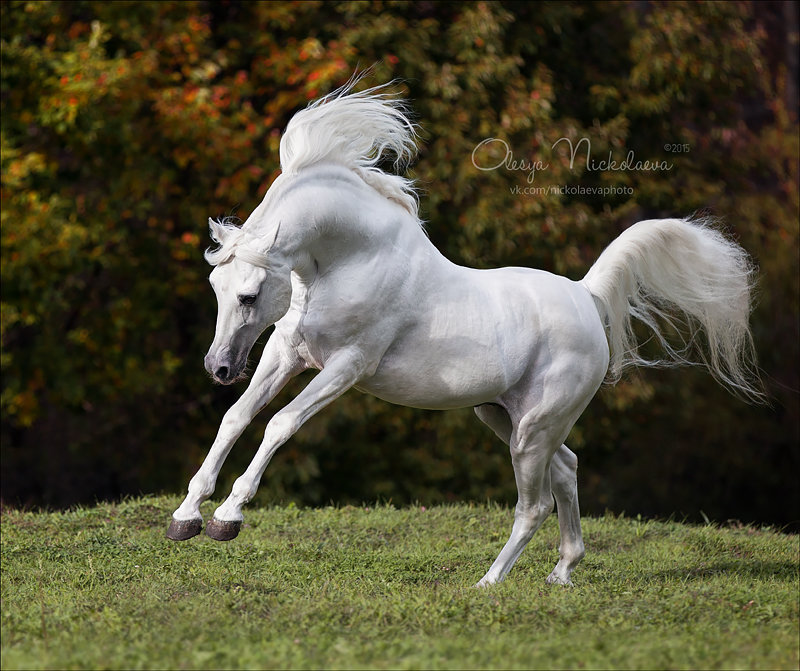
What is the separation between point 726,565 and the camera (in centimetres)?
696

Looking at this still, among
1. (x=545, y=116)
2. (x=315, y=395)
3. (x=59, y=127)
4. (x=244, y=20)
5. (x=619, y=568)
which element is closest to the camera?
(x=315, y=395)

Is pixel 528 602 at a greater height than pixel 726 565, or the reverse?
pixel 528 602

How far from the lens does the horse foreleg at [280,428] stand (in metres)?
4.89

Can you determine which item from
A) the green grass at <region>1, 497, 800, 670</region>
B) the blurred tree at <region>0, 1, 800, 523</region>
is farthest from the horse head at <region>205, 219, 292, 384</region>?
the blurred tree at <region>0, 1, 800, 523</region>

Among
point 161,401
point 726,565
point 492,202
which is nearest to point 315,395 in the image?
point 726,565

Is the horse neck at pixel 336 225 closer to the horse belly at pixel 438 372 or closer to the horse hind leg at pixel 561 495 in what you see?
the horse belly at pixel 438 372

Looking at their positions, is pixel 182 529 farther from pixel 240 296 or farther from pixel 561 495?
pixel 561 495

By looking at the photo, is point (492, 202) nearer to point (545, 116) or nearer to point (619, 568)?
point (545, 116)

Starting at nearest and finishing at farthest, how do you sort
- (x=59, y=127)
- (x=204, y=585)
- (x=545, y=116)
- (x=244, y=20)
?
(x=204, y=585) → (x=59, y=127) → (x=545, y=116) → (x=244, y=20)

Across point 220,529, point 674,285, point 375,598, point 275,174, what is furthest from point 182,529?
point 275,174

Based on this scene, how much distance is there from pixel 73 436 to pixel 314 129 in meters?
8.91

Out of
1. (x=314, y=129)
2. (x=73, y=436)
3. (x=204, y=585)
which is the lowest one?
(x=73, y=436)

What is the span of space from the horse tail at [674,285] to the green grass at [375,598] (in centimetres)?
128

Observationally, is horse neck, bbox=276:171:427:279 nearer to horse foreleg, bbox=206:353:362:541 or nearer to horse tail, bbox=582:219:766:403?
horse foreleg, bbox=206:353:362:541
